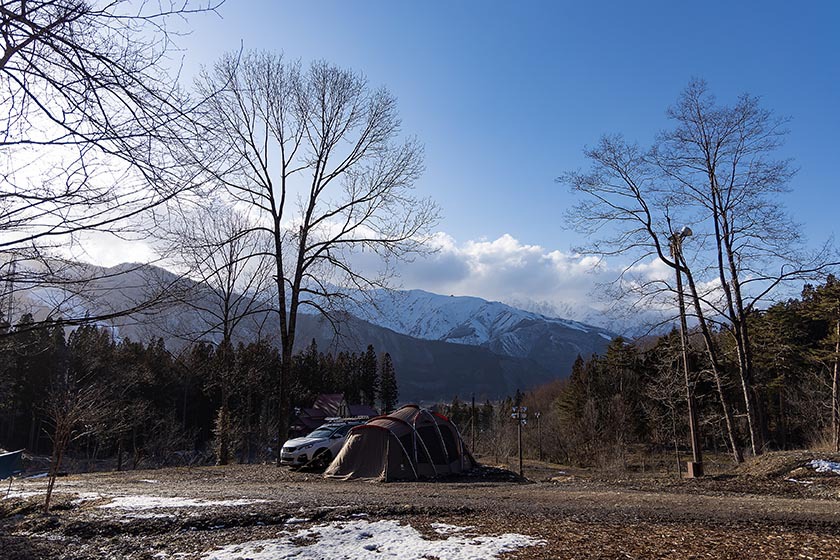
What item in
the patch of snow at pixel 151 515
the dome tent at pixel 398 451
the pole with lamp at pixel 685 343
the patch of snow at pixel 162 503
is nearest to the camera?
the patch of snow at pixel 151 515

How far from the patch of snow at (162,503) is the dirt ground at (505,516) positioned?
88mm

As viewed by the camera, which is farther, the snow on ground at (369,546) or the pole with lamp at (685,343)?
the pole with lamp at (685,343)

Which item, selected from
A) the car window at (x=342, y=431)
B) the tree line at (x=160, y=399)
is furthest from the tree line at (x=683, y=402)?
the tree line at (x=160, y=399)

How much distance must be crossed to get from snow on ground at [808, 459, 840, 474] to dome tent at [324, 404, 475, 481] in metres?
8.81

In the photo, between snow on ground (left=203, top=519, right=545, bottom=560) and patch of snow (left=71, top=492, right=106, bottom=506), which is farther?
patch of snow (left=71, top=492, right=106, bottom=506)

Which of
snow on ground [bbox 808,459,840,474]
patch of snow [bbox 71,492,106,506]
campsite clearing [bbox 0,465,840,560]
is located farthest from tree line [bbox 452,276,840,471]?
patch of snow [bbox 71,492,106,506]

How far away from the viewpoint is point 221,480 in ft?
44.7


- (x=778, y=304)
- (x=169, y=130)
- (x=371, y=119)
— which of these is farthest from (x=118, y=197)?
(x=778, y=304)

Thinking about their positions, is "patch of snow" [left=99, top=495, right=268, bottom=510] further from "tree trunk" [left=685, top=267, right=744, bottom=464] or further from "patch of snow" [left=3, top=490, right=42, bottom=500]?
"tree trunk" [left=685, top=267, right=744, bottom=464]

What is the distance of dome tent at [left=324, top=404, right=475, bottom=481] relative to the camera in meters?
14.7

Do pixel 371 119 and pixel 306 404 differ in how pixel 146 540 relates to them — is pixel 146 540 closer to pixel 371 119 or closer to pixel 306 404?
pixel 371 119

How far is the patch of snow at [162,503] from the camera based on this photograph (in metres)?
8.73

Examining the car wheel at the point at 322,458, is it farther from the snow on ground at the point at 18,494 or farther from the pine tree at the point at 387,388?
the pine tree at the point at 387,388

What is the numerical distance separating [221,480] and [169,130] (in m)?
11.8
